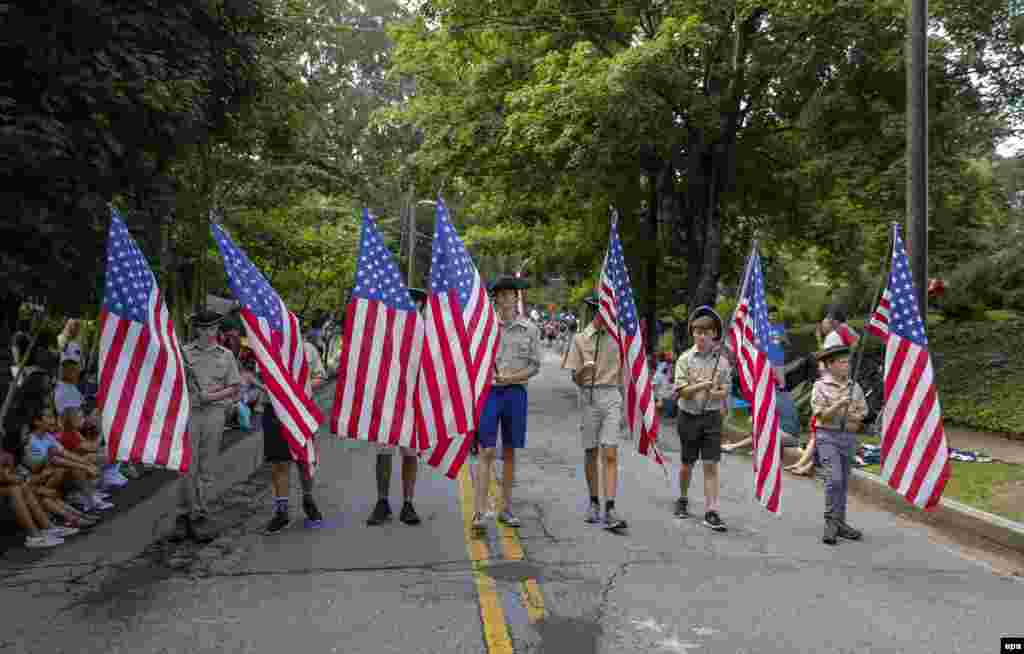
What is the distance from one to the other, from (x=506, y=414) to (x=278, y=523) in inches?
82.5

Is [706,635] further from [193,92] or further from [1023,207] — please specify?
[1023,207]

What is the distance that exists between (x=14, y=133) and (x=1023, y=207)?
52.5 feet

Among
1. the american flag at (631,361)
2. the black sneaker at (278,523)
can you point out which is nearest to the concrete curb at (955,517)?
the american flag at (631,361)

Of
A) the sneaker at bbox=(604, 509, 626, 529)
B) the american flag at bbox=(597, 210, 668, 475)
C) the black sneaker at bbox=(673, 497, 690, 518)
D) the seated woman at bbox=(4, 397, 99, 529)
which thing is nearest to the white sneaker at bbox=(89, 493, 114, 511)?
the seated woman at bbox=(4, 397, 99, 529)

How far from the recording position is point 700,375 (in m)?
7.33

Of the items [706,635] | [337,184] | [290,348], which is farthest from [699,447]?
[337,184]

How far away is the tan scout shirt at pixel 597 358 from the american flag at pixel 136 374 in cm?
320

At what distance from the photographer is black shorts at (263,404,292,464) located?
6941 mm

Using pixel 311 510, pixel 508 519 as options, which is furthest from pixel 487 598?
pixel 311 510

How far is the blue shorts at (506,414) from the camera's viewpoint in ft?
22.6

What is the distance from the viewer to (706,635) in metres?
4.55

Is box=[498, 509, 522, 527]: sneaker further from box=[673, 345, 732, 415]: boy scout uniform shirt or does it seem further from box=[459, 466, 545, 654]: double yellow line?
box=[673, 345, 732, 415]: boy scout uniform shirt

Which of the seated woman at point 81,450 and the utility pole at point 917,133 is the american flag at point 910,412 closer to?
the utility pole at point 917,133

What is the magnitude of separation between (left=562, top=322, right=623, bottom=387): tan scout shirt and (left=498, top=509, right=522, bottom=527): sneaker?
1273 millimetres
